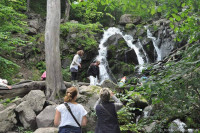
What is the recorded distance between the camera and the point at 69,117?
283 cm

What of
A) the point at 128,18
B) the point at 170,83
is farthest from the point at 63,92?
the point at 128,18

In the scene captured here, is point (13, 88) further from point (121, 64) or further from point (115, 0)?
point (121, 64)

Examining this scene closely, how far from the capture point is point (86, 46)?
638 inches

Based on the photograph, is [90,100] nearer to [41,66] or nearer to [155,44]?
[41,66]

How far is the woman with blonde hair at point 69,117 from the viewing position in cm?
281

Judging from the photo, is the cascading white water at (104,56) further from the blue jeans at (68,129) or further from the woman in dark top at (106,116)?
the blue jeans at (68,129)

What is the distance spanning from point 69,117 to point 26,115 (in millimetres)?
3430

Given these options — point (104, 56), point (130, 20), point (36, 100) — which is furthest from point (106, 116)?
point (130, 20)

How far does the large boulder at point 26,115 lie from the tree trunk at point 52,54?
1216 mm

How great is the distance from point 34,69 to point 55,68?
26.6ft

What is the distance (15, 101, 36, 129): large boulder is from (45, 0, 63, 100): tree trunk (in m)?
1.22

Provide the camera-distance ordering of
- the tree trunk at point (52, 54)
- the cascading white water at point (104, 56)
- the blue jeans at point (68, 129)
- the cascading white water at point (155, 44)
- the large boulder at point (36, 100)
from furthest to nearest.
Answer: the cascading white water at point (155, 44), the cascading white water at point (104, 56), the tree trunk at point (52, 54), the large boulder at point (36, 100), the blue jeans at point (68, 129)

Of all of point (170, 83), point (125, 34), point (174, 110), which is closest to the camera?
point (170, 83)

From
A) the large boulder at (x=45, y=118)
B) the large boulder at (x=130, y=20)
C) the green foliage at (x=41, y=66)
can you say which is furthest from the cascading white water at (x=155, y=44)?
the large boulder at (x=45, y=118)
